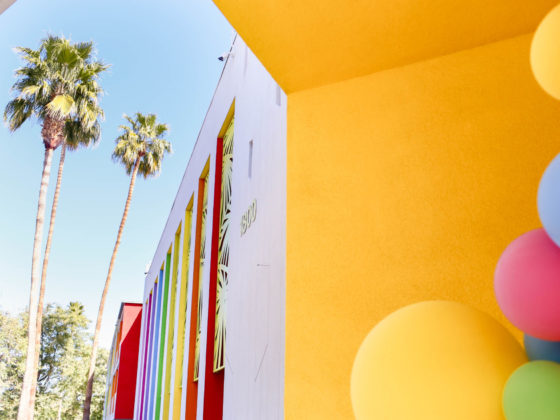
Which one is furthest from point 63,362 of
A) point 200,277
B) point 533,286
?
point 533,286

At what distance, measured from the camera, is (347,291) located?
2.64m

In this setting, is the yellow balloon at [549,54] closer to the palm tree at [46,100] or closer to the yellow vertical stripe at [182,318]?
the yellow vertical stripe at [182,318]

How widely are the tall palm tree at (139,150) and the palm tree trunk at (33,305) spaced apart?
5.21 m

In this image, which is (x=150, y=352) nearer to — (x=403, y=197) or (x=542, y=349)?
(x=403, y=197)

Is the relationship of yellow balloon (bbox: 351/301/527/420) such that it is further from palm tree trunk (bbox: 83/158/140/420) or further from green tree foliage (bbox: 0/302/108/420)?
green tree foliage (bbox: 0/302/108/420)

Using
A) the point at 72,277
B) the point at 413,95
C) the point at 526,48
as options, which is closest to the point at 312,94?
the point at 413,95

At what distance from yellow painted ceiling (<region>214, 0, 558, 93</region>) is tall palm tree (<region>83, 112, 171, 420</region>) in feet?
66.7

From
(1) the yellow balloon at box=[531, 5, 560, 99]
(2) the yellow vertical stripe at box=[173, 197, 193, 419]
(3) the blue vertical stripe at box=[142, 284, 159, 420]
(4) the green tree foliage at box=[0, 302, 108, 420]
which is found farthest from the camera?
(4) the green tree foliage at box=[0, 302, 108, 420]

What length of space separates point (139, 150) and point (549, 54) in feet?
73.0

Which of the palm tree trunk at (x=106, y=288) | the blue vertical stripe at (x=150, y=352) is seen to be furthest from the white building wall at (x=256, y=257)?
the palm tree trunk at (x=106, y=288)

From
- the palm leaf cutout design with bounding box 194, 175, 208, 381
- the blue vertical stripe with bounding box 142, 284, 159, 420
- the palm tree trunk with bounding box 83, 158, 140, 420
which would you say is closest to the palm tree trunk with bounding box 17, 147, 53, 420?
the blue vertical stripe with bounding box 142, 284, 159, 420

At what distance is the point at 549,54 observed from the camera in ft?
4.67

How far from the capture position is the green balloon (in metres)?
1.19

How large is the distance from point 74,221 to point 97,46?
33.0 m
